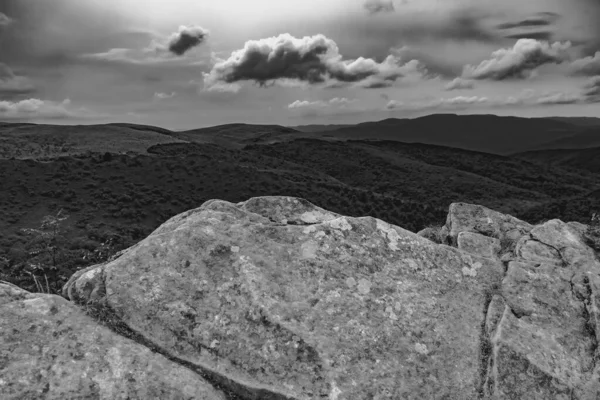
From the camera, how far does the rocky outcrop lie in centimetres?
662

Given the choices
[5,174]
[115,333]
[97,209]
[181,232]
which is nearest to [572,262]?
[181,232]

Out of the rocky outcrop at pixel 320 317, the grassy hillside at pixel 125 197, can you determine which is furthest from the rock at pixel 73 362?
the grassy hillside at pixel 125 197

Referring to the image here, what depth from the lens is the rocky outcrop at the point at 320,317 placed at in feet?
21.7

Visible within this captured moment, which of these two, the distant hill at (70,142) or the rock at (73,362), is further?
the distant hill at (70,142)

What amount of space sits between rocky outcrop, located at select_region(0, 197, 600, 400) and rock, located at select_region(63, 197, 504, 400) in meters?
0.02

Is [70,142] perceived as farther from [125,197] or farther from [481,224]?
[481,224]

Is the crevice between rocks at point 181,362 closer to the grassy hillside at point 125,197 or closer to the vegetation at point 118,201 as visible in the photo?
the grassy hillside at point 125,197

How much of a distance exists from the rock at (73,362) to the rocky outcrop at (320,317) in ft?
0.09

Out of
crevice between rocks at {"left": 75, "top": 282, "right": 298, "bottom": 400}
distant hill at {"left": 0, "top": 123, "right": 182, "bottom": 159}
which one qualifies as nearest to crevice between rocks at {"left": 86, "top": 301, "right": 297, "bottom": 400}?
crevice between rocks at {"left": 75, "top": 282, "right": 298, "bottom": 400}

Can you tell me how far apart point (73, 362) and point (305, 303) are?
155 inches

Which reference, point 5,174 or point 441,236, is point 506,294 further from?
point 5,174

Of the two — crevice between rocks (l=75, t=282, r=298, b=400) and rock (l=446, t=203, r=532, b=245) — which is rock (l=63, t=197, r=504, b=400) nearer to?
crevice between rocks (l=75, t=282, r=298, b=400)

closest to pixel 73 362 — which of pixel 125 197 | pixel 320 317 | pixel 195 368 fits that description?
pixel 195 368

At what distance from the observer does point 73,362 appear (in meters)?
6.23
